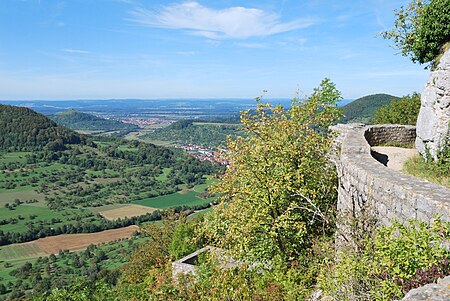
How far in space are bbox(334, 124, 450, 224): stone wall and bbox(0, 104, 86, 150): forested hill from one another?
154220 mm

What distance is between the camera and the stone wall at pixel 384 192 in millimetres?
4898

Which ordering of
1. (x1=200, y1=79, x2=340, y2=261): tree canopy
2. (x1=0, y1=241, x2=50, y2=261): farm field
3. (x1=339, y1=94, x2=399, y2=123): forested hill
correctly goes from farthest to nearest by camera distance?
(x1=339, y1=94, x2=399, y2=123): forested hill
(x1=0, y1=241, x2=50, y2=261): farm field
(x1=200, y1=79, x2=340, y2=261): tree canopy

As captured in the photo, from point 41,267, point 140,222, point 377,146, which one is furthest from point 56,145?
point 377,146

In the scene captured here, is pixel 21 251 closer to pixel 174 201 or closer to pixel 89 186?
pixel 174 201

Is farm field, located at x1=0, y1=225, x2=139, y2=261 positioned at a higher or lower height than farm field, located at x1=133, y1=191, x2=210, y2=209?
lower

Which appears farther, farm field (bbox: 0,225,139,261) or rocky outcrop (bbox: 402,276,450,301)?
farm field (bbox: 0,225,139,261)

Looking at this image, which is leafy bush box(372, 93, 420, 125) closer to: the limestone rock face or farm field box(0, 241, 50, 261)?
the limestone rock face

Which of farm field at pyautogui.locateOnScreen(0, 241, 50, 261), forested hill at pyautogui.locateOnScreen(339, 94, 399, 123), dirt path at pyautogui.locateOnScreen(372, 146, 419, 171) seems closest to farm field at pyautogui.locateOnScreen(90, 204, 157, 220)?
farm field at pyautogui.locateOnScreen(0, 241, 50, 261)

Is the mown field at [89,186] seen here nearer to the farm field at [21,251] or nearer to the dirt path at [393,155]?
the farm field at [21,251]

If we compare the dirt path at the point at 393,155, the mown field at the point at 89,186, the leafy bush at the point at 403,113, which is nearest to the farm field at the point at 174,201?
the mown field at the point at 89,186

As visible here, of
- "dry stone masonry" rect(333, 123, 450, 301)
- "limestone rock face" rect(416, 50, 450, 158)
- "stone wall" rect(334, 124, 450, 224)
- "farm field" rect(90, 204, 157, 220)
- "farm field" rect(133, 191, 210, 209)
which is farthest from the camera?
"farm field" rect(133, 191, 210, 209)

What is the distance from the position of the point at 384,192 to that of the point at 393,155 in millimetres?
9462

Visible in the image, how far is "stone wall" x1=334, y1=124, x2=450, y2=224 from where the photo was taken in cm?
490

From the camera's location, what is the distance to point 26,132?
146 m
